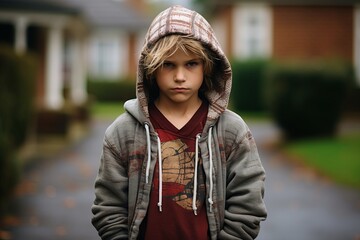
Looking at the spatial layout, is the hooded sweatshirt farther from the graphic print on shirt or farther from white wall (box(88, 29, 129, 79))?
white wall (box(88, 29, 129, 79))

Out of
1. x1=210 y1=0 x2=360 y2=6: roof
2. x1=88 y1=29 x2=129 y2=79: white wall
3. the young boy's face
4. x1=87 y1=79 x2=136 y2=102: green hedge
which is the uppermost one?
x1=210 y1=0 x2=360 y2=6: roof

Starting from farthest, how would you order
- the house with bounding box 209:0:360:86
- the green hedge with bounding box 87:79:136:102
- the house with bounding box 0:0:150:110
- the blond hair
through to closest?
1. the green hedge with bounding box 87:79:136:102
2. the house with bounding box 209:0:360:86
3. the house with bounding box 0:0:150:110
4. the blond hair

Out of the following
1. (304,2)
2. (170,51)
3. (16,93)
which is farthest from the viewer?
(304,2)

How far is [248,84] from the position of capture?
25.2 m

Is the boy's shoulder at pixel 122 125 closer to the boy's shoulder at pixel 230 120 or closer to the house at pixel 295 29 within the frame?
the boy's shoulder at pixel 230 120

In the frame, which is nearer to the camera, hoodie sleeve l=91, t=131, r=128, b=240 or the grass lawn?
hoodie sleeve l=91, t=131, r=128, b=240

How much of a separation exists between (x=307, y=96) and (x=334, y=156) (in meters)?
2.77

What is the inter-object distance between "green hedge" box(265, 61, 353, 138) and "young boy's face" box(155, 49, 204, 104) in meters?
13.1

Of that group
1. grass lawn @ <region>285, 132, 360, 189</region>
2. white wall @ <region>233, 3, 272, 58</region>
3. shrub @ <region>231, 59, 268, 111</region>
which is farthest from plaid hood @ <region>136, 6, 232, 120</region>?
white wall @ <region>233, 3, 272, 58</region>

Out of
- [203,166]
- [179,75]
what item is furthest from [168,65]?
[203,166]

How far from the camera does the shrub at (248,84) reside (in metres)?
24.7

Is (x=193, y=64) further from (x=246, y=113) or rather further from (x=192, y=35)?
(x=246, y=113)

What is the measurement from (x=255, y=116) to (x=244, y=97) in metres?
1.09

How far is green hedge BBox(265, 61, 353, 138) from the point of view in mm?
16016
